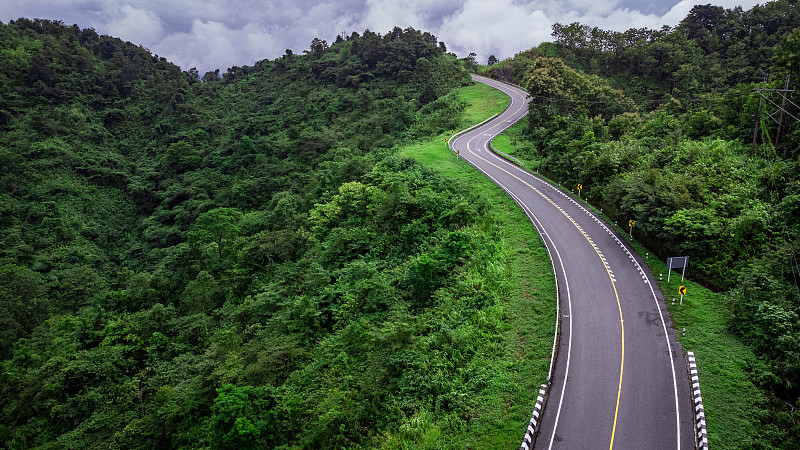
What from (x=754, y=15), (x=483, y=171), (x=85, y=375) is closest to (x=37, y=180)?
(x=85, y=375)

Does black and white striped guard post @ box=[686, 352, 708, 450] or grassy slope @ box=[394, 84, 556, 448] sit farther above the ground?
grassy slope @ box=[394, 84, 556, 448]

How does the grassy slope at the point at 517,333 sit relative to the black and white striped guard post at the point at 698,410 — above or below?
above

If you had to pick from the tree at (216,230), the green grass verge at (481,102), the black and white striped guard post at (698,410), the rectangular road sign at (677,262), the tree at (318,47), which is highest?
the tree at (318,47)

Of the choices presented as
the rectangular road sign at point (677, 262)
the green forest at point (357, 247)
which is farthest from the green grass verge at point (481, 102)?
the rectangular road sign at point (677, 262)

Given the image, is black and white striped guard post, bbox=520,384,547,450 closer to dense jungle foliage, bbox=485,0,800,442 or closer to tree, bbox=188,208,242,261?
dense jungle foliage, bbox=485,0,800,442

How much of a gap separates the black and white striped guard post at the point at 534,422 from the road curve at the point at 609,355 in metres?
0.26

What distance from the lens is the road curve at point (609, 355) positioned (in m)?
13.9

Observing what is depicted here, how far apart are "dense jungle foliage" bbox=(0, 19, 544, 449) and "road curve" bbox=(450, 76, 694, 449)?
324 centimetres

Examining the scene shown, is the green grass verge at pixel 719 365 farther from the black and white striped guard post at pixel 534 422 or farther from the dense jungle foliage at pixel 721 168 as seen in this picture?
the black and white striped guard post at pixel 534 422

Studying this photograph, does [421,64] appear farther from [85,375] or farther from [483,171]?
[85,375]

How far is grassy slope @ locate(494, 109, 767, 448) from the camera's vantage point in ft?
44.5

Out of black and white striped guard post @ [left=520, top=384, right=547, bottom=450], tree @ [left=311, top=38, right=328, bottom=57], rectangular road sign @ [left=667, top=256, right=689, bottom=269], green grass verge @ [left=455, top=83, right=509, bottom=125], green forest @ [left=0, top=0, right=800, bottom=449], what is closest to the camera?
black and white striped guard post @ [left=520, top=384, right=547, bottom=450]

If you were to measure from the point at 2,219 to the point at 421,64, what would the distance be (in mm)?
60575

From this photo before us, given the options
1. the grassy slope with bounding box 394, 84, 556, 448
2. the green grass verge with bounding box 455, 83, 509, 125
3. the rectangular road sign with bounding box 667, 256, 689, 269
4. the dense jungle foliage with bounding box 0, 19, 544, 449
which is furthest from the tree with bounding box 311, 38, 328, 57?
the rectangular road sign with bounding box 667, 256, 689, 269
